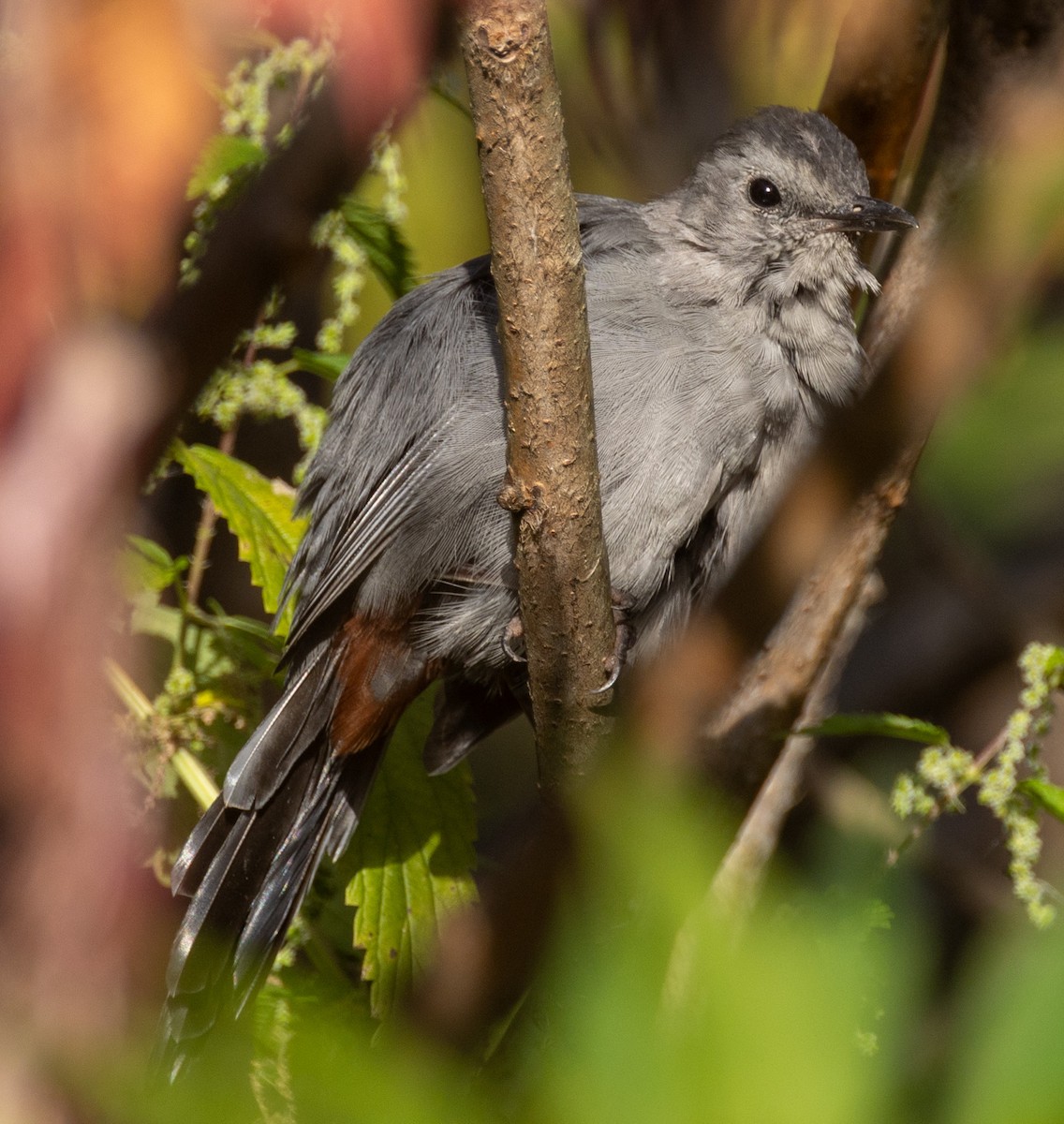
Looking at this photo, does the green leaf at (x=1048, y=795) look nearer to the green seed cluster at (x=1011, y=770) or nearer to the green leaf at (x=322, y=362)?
the green seed cluster at (x=1011, y=770)

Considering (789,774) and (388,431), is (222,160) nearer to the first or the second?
(388,431)

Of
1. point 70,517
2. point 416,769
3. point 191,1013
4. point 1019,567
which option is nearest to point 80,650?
point 70,517

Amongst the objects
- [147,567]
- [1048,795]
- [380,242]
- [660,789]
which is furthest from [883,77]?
[660,789]

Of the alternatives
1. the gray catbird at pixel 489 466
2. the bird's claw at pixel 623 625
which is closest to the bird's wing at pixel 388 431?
the gray catbird at pixel 489 466

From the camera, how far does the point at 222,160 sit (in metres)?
2.28

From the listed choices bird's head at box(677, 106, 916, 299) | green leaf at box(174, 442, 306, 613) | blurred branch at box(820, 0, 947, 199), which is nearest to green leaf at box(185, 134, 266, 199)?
green leaf at box(174, 442, 306, 613)

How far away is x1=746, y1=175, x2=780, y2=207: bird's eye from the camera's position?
2.82 meters

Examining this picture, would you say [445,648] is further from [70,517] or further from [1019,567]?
[1019,567]

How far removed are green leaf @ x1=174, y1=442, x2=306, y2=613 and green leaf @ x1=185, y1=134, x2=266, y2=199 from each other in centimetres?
50

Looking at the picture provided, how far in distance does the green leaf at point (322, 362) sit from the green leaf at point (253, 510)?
0.76 feet

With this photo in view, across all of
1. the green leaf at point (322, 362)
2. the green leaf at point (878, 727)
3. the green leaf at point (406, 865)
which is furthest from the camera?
the green leaf at point (322, 362)

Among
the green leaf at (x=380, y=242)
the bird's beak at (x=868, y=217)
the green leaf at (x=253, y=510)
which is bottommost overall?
the green leaf at (x=253, y=510)

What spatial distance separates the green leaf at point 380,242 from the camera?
2584mm

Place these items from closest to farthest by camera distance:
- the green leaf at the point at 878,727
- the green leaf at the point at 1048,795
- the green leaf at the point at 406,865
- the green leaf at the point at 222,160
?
the green leaf at the point at 1048,795 < the green leaf at the point at 878,727 < the green leaf at the point at 222,160 < the green leaf at the point at 406,865
